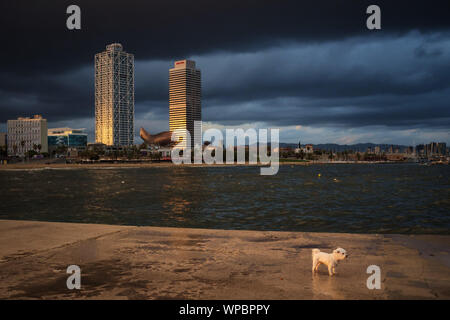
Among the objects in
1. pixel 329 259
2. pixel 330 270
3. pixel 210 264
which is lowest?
pixel 210 264

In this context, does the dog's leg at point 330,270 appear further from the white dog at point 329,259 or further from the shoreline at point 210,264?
the shoreline at point 210,264

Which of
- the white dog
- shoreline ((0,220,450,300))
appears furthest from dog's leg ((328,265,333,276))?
shoreline ((0,220,450,300))

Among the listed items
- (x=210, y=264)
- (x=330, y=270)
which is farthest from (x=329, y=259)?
(x=210, y=264)

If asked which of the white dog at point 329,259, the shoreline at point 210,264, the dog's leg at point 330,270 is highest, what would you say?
the white dog at point 329,259

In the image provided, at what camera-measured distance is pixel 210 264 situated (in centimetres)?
908

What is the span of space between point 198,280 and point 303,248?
393cm

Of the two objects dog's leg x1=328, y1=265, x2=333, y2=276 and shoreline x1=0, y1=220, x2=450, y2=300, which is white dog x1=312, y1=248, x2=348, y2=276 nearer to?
dog's leg x1=328, y1=265, x2=333, y2=276

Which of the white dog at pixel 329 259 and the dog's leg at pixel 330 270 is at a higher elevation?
the white dog at pixel 329 259

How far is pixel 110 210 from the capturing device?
36.7 meters

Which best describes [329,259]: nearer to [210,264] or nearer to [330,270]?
[330,270]

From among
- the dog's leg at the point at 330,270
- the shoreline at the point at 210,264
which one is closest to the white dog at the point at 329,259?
the dog's leg at the point at 330,270

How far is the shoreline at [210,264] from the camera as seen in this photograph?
7195 mm
